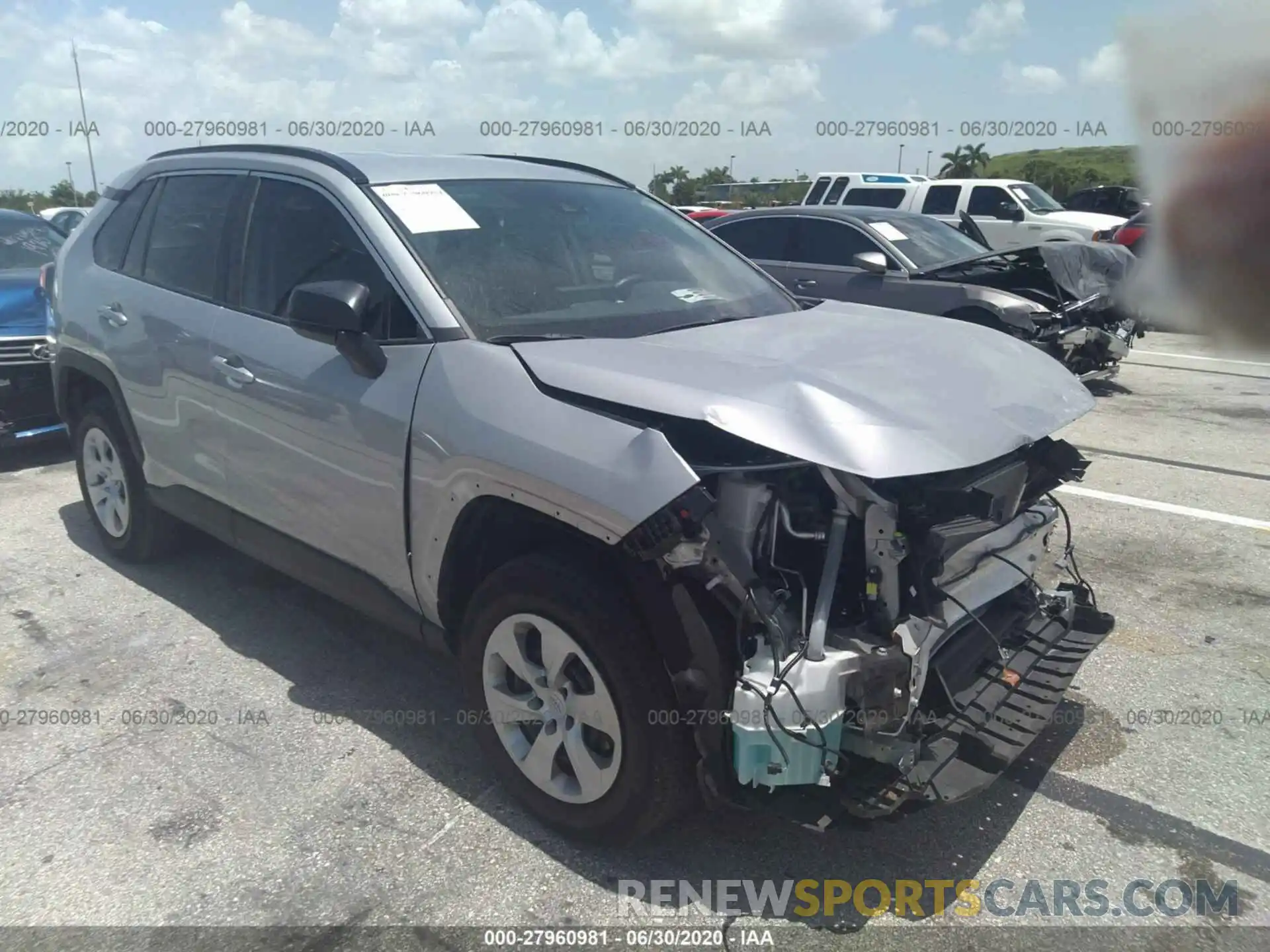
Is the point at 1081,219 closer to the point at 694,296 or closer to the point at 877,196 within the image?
the point at 877,196

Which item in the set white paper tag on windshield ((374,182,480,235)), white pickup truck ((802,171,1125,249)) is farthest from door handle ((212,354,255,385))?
white pickup truck ((802,171,1125,249))

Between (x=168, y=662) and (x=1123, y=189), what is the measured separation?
4.06m

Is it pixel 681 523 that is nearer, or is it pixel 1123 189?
pixel 1123 189

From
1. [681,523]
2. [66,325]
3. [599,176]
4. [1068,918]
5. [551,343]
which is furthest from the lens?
[66,325]

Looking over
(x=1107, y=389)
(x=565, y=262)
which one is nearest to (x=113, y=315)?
(x=565, y=262)

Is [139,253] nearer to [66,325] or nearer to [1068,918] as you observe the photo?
[66,325]

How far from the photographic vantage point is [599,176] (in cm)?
431

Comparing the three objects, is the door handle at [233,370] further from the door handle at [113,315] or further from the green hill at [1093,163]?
the green hill at [1093,163]

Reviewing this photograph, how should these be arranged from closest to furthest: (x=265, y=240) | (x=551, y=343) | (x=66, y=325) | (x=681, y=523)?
(x=681, y=523), (x=551, y=343), (x=265, y=240), (x=66, y=325)

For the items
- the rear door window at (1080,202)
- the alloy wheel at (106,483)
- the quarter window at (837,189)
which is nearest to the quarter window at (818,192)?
A: the quarter window at (837,189)

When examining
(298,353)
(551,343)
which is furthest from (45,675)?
(551,343)

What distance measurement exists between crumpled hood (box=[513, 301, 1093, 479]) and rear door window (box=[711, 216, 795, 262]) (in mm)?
6409

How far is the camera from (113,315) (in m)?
4.46

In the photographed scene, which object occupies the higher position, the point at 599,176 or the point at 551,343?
the point at 599,176
